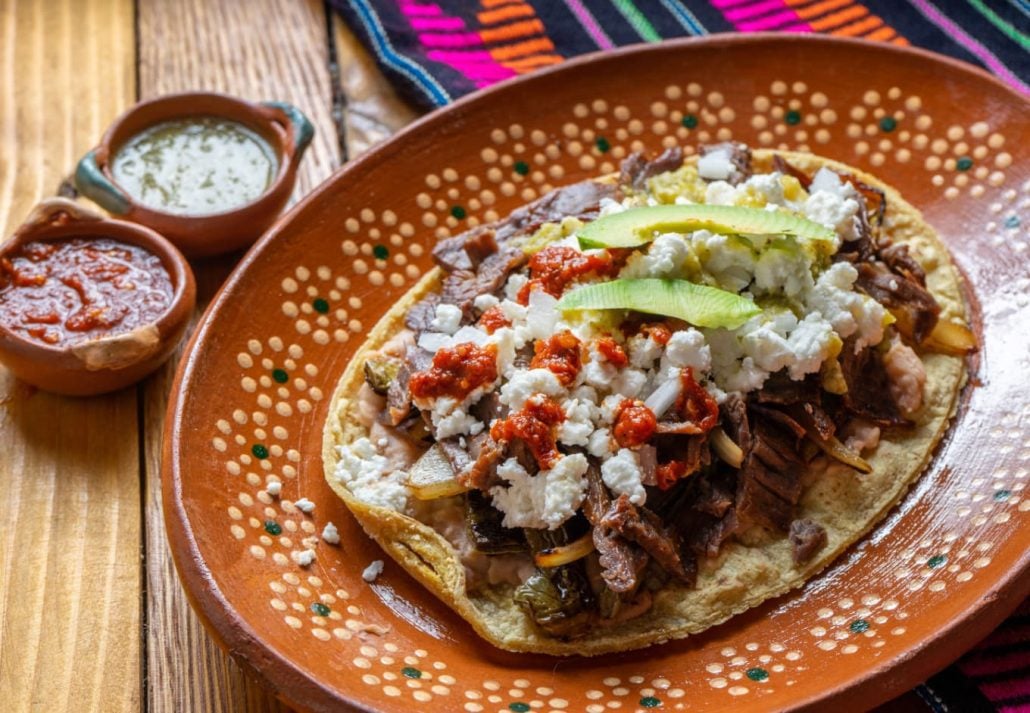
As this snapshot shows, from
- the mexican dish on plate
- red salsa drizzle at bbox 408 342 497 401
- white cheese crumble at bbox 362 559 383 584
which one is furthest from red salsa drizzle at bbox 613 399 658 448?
white cheese crumble at bbox 362 559 383 584

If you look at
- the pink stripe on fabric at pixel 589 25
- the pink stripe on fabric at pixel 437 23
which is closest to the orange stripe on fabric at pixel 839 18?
the pink stripe on fabric at pixel 589 25

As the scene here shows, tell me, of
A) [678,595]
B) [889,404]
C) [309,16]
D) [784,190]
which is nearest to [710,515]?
[678,595]

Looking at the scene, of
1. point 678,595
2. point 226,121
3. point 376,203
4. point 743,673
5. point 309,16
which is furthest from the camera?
point 309,16

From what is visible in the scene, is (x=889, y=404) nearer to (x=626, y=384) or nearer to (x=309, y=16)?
(x=626, y=384)

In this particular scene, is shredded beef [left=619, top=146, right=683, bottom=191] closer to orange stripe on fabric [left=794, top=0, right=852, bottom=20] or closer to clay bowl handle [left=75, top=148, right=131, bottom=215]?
orange stripe on fabric [left=794, top=0, right=852, bottom=20]

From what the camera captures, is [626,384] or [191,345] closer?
[626,384]

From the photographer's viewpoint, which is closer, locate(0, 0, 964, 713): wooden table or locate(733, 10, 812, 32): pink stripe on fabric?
locate(0, 0, 964, 713): wooden table

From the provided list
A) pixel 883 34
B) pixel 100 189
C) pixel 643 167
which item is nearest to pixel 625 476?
pixel 643 167
